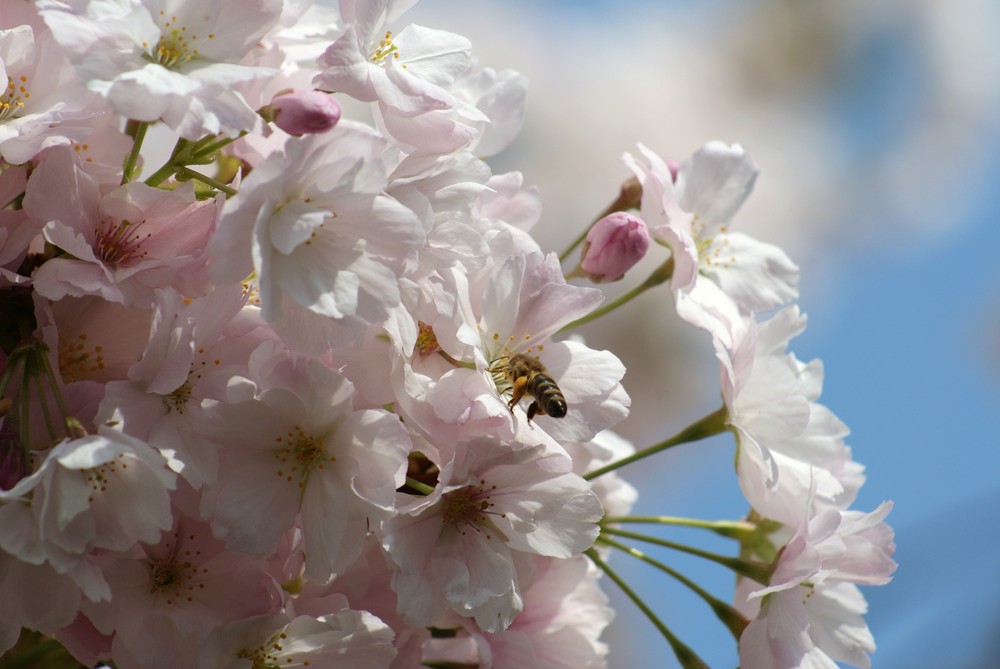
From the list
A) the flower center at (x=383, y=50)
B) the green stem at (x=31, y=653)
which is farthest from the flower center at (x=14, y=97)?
the green stem at (x=31, y=653)

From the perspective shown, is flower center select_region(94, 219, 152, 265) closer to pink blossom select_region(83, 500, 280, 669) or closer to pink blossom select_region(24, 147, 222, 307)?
pink blossom select_region(24, 147, 222, 307)

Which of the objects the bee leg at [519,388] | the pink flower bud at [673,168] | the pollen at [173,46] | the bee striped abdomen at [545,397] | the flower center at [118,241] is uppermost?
the pollen at [173,46]

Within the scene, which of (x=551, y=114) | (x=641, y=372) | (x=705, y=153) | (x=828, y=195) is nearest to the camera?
(x=705, y=153)

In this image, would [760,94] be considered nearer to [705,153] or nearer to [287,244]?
[705,153]

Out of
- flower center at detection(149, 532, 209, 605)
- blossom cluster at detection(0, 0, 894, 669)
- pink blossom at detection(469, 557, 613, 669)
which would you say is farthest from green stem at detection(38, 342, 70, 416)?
pink blossom at detection(469, 557, 613, 669)

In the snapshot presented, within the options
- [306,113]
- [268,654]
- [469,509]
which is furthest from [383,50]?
[268,654]

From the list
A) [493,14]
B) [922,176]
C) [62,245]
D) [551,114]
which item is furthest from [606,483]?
[922,176]

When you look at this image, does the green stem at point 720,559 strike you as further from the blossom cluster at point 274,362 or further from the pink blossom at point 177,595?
the pink blossom at point 177,595
